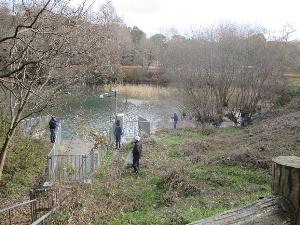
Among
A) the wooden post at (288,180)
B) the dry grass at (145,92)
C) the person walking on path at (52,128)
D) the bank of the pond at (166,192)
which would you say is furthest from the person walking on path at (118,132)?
the dry grass at (145,92)

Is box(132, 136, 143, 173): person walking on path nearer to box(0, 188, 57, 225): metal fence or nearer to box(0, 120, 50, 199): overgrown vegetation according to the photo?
box(0, 120, 50, 199): overgrown vegetation

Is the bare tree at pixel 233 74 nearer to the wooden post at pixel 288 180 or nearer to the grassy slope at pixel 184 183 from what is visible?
the grassy slope at pixel 184 183

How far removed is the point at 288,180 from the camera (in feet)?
6.46

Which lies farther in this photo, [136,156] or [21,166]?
[136,156]

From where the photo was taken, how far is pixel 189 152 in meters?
19.1

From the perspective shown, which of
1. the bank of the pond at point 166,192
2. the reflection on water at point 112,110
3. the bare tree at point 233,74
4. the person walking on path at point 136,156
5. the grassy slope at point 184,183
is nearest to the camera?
the bank of the pond at point 166,192

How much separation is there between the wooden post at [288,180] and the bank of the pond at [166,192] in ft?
23.2

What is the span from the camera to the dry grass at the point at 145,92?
44469 millimetres

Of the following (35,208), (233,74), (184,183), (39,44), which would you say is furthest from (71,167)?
(233,74)

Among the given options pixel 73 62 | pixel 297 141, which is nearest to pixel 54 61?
pixel 73 62

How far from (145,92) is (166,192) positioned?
33381mm

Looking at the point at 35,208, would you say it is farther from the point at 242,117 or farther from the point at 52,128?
the point at 242,117

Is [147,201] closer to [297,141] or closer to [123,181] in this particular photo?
[123,181]

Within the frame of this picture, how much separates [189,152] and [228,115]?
1452cm
